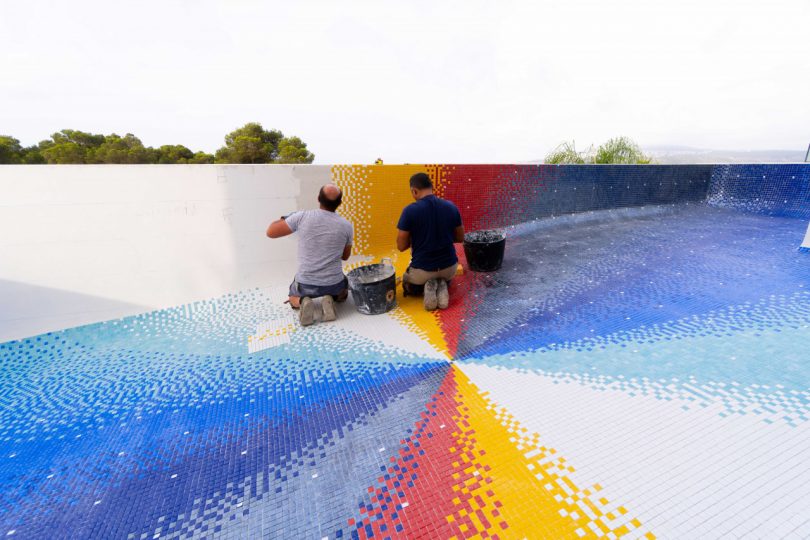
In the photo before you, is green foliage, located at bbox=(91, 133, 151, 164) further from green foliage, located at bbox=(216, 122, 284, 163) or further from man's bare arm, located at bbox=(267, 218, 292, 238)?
man's bare arm, located at bbox=(267, 218, 292, 238)

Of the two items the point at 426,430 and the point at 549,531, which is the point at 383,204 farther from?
the point at 549,531

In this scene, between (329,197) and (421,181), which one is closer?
(329,197)

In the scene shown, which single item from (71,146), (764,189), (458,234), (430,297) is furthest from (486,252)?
(71,146)

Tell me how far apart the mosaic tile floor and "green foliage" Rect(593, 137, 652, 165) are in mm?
7093

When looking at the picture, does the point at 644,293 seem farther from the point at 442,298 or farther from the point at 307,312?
the point at 307,312

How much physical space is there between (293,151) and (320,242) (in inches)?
1010

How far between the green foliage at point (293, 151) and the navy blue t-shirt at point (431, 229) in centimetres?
2448

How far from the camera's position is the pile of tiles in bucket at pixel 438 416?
143 centimetres

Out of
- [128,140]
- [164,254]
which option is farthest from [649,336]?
[128,140]

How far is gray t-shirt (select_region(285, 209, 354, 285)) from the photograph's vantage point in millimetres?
3049

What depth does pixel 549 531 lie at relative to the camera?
1332 millimetres

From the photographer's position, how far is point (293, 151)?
26.0 m

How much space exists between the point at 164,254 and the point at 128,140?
3151 cm

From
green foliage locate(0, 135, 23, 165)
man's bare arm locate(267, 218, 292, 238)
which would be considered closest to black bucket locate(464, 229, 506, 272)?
man's bare arm locate(267, 218, 292, 238)
